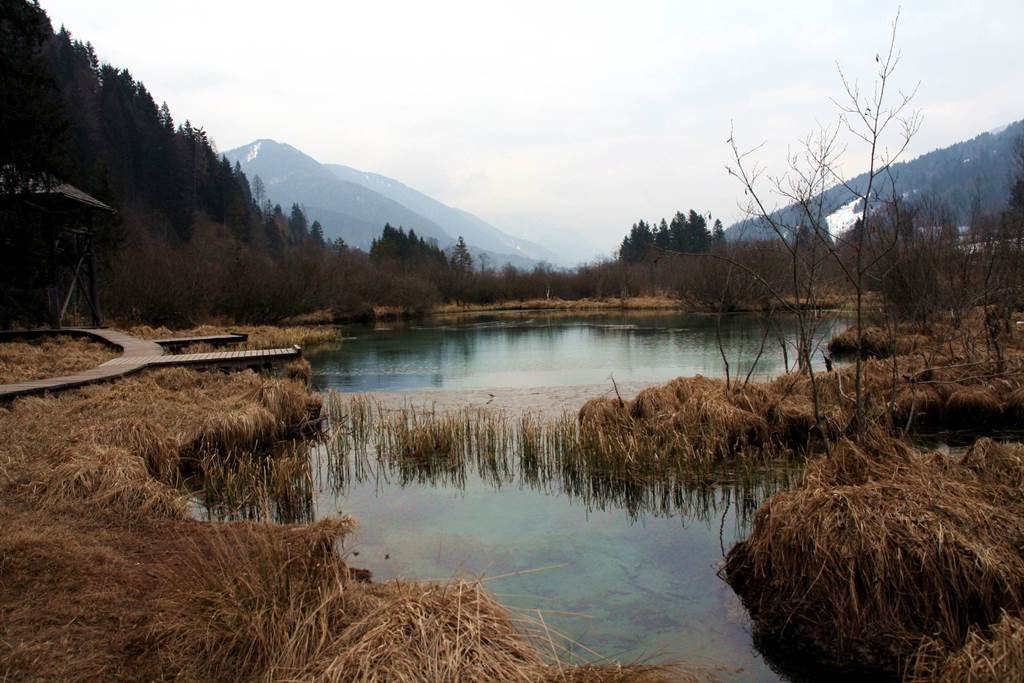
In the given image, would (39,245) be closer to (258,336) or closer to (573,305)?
(258,336)

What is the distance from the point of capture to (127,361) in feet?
45.3

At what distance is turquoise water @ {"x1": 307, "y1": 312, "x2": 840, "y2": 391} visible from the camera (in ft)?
60.7

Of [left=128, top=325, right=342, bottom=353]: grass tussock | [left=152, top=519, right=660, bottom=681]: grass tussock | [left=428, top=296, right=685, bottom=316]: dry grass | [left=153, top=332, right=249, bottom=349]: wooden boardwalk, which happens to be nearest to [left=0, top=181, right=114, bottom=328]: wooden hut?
[left=128, top=325, right=342, bottom=353]: grass tussock

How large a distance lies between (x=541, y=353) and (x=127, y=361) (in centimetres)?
1438

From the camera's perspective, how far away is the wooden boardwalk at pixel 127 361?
10.4 meters

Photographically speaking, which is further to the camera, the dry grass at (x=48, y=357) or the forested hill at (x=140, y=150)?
the forested hill at (x=140, y=150)

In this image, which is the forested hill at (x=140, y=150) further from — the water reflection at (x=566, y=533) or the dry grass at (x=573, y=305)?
the water reflection at (x=566, y=533)

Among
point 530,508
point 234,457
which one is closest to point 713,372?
point 530,508

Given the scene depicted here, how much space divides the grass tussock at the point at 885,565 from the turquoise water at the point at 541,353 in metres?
5.56

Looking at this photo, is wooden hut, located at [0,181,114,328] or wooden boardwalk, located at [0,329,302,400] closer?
wooden boardwalk, located at [0,329,302,400]

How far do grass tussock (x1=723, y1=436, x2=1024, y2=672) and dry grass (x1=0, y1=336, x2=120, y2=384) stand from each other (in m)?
11.6

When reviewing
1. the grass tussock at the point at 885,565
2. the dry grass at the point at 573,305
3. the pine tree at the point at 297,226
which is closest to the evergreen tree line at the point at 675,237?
the dry grass at the point at 573,305

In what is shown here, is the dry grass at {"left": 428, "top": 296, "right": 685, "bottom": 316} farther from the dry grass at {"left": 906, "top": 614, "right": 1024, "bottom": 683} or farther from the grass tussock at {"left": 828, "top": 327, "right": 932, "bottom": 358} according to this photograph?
the dry grass at {"left": 906, "top": 614, "right": 1024, "bottom": 683}

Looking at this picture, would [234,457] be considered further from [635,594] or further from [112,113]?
[112,113]
